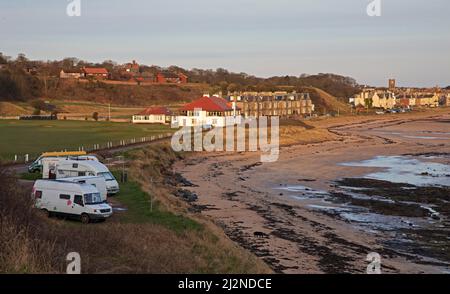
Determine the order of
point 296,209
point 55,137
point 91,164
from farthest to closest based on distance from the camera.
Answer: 1. point 55,137
2. point 296,209
3. point 91,164

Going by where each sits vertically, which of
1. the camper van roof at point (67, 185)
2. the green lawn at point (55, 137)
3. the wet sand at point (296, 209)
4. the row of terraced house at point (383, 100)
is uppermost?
the row of terraced house at point (383, 100)

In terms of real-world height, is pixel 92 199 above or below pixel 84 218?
above

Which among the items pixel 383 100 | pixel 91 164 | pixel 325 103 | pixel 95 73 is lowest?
pixel 91 164

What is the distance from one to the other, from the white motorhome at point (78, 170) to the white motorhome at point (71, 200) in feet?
13.0

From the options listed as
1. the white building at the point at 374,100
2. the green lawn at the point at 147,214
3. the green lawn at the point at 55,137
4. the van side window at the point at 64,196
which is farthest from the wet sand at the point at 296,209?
the white building at the point at 374,100

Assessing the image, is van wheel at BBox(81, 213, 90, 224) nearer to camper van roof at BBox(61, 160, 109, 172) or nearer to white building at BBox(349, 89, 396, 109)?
camper van roof at BBox(61, 160, 109, 172)

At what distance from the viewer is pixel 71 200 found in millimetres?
18953

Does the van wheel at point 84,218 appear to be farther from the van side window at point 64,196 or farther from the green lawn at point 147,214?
the green lawn at point 147,214

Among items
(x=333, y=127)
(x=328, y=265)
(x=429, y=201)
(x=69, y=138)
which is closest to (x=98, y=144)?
(x=69, y=138)

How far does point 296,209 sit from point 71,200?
482 inches

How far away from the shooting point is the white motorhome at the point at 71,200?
737 inches

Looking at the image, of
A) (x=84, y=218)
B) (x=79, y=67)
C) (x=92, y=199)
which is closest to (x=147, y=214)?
(x=92, y=199)

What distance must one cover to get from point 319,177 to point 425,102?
171 metres

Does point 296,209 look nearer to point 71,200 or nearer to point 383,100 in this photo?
point 71,200
